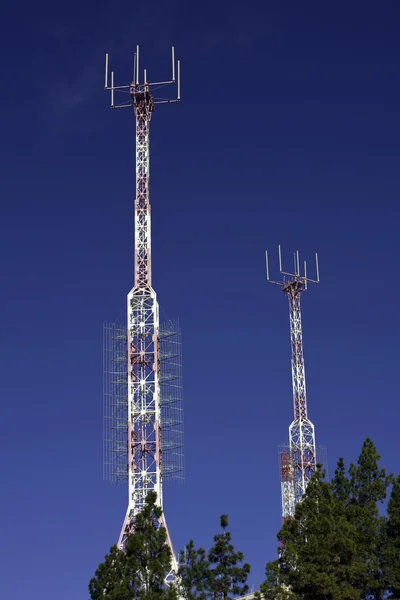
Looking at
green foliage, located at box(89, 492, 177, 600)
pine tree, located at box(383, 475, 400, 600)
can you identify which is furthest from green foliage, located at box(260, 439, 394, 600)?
green foliage, located at box(89, 492, 177, 600)

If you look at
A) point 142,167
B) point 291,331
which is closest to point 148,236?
point 142,167

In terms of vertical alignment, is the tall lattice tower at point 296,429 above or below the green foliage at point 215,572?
above

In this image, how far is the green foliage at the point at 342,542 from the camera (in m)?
63.6

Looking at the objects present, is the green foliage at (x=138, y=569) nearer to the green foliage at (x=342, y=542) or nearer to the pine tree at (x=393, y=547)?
the green foliage at (x=342, y=542)

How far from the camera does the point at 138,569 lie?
62344 millimetres

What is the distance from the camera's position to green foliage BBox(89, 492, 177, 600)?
2418 inches

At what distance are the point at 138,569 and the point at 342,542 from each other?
1009 cm

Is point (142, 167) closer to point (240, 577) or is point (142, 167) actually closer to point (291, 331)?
point (291, 331)

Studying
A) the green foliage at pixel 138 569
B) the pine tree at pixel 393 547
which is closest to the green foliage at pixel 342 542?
the pine tree at pixel 393 547

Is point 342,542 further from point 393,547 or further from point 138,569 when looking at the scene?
point 138,569

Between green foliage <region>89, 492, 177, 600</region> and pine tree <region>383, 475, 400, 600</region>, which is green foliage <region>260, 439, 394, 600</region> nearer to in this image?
pine tree <region>383, 475, 400, 600</region>

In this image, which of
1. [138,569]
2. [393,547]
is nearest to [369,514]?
[393,547]

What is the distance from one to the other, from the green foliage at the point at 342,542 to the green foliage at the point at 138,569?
210 inches

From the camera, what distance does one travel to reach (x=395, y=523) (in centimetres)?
6875
